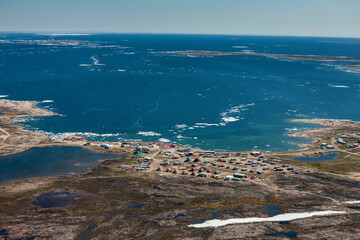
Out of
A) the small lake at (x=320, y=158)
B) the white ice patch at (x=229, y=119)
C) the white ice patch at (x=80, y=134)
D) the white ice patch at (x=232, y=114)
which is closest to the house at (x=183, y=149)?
the white ice patch at (x=80, y=134)

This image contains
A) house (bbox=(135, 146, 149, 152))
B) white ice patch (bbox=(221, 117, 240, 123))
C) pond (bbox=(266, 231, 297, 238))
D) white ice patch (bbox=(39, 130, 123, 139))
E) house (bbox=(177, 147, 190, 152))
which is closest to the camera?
pond (bbox=(266, 231, 297, 238))

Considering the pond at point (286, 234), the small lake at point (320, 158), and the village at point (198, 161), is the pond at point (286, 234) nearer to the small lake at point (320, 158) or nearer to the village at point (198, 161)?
the village at point (198, 161)

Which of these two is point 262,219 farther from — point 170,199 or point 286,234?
point 170,199


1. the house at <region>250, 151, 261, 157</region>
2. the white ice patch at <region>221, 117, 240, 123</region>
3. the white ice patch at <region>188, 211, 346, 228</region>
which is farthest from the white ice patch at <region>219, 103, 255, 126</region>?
the white ice patch at <region>188, 211, 346, 228</region>

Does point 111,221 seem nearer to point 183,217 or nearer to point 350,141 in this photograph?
point 183,217

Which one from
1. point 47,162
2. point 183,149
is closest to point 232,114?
point 183,149

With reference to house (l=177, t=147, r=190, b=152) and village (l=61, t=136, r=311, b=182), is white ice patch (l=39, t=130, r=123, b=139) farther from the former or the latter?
house (l=177, t=147, r=190, b=152)

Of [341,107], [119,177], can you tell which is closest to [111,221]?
[119,177]

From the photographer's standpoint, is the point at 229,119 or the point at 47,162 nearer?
the point at 47,162
